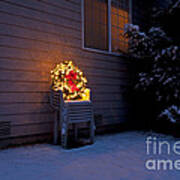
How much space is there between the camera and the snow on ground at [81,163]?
79.4 inches

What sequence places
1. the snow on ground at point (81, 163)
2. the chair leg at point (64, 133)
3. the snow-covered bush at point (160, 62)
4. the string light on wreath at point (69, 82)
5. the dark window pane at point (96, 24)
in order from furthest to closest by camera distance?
the dark window pane at point (96, 24) → the snow-covered bush at point (160, 62) → the string light on wreath at point (69, 82) → the chair leg at point (64, 133) → the snow on ground at point (81, 163)

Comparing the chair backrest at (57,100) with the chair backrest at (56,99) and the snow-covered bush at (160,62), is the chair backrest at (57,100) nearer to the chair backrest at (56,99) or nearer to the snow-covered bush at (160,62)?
the chair backrest at (56,99)

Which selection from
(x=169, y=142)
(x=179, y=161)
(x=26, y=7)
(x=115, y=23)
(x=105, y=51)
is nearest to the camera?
(x=179, y=161)

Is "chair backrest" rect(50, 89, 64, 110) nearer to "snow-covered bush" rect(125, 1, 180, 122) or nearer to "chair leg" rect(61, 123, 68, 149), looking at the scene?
"chair leg" rect(61, 123, 68, 149)

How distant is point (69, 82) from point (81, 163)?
1.26 metres

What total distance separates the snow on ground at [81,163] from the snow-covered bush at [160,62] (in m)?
1.25

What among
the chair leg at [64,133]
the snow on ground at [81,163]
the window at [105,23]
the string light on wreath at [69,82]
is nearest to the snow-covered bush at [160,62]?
the window at [105,23]

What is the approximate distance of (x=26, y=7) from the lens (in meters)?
3.29

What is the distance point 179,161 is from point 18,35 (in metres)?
2.56

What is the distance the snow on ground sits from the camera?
202 cm

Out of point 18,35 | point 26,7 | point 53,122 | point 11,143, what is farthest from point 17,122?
point 26,7

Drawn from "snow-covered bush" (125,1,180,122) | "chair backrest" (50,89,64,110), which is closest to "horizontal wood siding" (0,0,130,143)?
"chair backrest" (50,89,64,110)

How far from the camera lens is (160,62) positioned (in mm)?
4180

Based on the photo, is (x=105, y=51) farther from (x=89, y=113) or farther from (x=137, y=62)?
(x=89, y=113)
